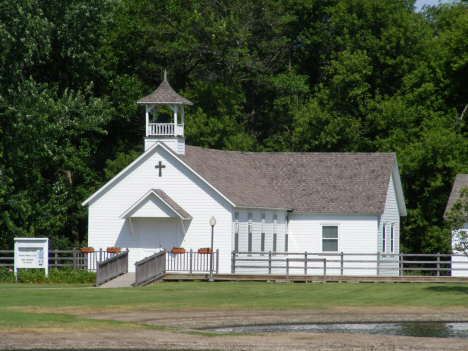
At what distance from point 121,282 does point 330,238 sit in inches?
474

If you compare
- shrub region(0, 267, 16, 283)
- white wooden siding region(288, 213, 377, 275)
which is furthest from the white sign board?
white wooden siding region(288, 213, 377, 275)

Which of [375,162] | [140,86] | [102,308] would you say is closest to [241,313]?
[102,308]

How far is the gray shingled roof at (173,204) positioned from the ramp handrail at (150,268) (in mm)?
2108

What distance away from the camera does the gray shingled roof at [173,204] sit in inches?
1479

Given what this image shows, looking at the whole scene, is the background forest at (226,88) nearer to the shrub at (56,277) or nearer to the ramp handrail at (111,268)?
the shrub at (56,277)

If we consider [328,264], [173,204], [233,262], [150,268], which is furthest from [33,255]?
[328,264]

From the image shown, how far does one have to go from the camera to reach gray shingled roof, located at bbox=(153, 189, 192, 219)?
123 ft

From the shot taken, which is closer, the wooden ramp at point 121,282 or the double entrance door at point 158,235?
the wooden ramp at point 121,282

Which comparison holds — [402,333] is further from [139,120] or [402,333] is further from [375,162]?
[139,120]

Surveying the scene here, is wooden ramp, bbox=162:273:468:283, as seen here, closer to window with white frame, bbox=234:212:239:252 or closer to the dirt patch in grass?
window with white frame, bbox=234:212:239:252

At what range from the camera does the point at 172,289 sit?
105 ft

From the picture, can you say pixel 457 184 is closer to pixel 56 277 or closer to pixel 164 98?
pixel 164 98

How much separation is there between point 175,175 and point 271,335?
20.3 metres

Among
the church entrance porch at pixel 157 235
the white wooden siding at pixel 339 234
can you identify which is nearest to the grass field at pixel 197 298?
the church entrance porch at pixel 157 235
